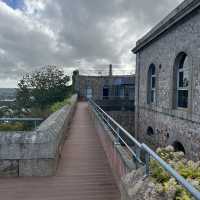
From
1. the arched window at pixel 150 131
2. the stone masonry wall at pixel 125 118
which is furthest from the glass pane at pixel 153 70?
the stone masonry wall at pixel 125 118

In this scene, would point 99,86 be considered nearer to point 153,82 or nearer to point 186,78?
point 153,82

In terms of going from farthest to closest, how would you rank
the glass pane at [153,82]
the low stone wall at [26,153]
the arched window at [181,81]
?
the glass pane at [153,82] < the arched window at [181,81] < the low stone wall at [26,153]

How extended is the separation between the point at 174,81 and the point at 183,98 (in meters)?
1.12

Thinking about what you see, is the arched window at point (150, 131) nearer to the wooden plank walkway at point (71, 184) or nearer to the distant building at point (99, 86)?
the wooden plank walkway at point (71, 184)

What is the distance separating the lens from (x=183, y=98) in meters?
11.1

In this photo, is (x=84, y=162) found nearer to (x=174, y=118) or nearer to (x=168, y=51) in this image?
(x=174, y=118)

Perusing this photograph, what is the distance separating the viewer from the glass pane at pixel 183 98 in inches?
427

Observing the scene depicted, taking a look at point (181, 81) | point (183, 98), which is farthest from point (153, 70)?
point (183, 98)

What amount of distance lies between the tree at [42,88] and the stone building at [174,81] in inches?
521

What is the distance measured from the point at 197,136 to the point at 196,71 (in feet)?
9.54

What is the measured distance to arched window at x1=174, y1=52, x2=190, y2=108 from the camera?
35.2 ft

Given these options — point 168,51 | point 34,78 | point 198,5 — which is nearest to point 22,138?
point 198,5

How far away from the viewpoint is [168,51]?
12.1 m

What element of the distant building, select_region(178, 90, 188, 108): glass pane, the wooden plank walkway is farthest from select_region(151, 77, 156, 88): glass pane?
the distant building
